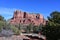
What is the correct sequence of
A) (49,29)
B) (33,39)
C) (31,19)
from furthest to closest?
(31,19) < (49,29) < (33,39)

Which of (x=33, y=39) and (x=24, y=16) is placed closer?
(x=33, y=39)

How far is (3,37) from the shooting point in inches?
440

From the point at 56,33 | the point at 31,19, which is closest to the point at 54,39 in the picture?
the point at 56,33

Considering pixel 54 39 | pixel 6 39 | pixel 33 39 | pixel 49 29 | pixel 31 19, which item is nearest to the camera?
pixel 6 39

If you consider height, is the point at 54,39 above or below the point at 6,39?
below

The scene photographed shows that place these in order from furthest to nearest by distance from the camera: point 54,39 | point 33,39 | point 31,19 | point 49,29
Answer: point 31,19, point 49,29, point 54,39, point 33,39

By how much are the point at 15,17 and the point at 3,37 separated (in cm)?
15840

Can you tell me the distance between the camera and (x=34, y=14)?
559 ft

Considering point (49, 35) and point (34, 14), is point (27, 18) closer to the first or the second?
point (34, 14)

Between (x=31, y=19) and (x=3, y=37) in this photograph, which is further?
(x=31, y=19)

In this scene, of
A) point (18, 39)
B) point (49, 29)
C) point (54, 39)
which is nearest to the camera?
point (18, 39)

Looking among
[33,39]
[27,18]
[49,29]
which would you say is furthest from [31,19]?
[33,39]

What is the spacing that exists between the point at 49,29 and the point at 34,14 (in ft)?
416

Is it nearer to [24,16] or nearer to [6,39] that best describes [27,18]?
[24,16]
